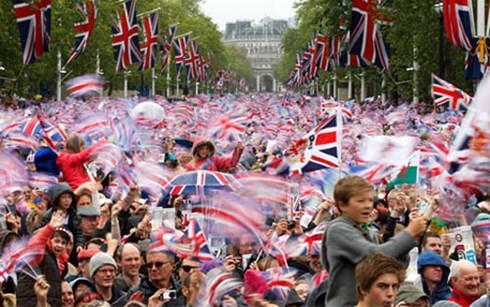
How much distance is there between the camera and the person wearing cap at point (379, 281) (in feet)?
17.1

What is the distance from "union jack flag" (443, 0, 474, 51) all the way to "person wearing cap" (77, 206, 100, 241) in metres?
16.8

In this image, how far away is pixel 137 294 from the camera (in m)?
7.68

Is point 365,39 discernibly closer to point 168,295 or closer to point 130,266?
point 130,266

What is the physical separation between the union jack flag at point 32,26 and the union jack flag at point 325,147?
19090 mm

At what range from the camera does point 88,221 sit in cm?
1024

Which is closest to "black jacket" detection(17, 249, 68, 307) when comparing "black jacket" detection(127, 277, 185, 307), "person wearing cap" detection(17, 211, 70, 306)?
"person wearing cap" detection(17, 211, 70, 306)

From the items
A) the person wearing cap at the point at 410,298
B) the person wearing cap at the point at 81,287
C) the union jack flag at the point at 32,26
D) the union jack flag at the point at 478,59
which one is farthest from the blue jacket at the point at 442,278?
the union jack flag at the point at 32,26

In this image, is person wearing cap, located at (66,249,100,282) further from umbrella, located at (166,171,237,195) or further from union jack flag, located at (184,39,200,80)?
union jack flag, located at (184,39,200,80)

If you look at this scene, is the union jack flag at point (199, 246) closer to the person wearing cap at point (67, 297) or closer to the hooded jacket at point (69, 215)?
the person wearing cap at point (67, 297)

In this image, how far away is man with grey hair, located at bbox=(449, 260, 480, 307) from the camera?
7.59 m

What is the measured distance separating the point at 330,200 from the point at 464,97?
18.1ft

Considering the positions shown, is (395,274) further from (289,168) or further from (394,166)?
(289,168)

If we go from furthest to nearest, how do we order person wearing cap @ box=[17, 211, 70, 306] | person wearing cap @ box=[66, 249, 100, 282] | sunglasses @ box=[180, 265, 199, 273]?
person wearing cap @ box=[66, 249, 100, 282], sunglasses @ box=[180, 265, 199, 273], person wearing cap @ box=[17, 211, 70, 306]

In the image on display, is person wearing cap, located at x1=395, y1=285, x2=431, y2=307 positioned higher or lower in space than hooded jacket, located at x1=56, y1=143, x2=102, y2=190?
higher
